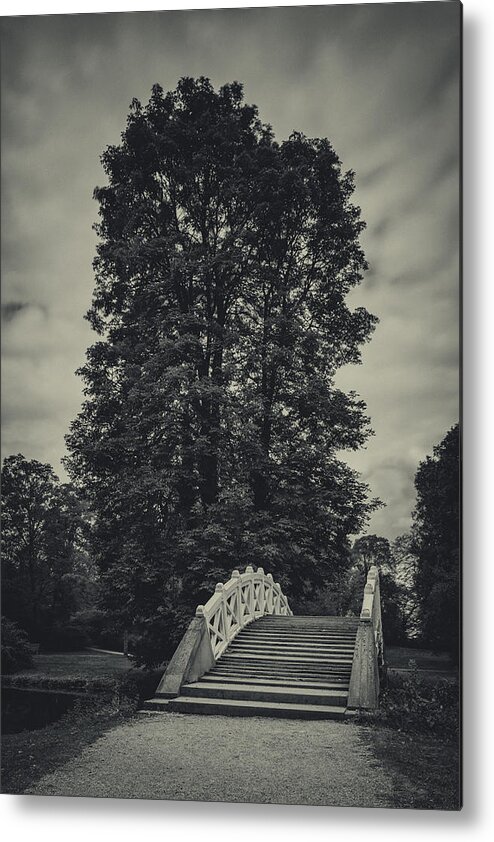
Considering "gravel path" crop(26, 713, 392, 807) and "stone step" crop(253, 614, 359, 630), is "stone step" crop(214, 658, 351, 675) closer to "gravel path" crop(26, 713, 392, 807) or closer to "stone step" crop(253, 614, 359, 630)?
"stone step" crop(253, 614, 359, 630)

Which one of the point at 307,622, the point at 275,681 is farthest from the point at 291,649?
the point at 275,681

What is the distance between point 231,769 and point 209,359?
2.78m

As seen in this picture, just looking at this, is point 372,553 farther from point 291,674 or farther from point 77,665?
point 77,665

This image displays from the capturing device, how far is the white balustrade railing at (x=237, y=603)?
6.52 metres

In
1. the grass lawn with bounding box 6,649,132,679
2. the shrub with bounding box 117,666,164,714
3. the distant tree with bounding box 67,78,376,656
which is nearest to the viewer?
the grass lawn with bounding box 6,649,132,679

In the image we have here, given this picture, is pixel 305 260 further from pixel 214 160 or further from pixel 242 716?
pixel 242 716

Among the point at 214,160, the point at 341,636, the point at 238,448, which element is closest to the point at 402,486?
the point at 238,448

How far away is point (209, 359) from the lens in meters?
6.25

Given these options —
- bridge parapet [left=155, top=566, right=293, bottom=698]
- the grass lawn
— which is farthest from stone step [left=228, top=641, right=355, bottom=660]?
the grass lawn

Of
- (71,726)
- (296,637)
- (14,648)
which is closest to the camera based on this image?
(71,726)

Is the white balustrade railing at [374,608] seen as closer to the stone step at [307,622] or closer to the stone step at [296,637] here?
the stone step at [307,622]

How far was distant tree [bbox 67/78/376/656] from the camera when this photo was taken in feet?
18.8

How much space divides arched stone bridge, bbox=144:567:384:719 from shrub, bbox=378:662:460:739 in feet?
0.70

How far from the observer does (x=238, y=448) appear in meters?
6.07
